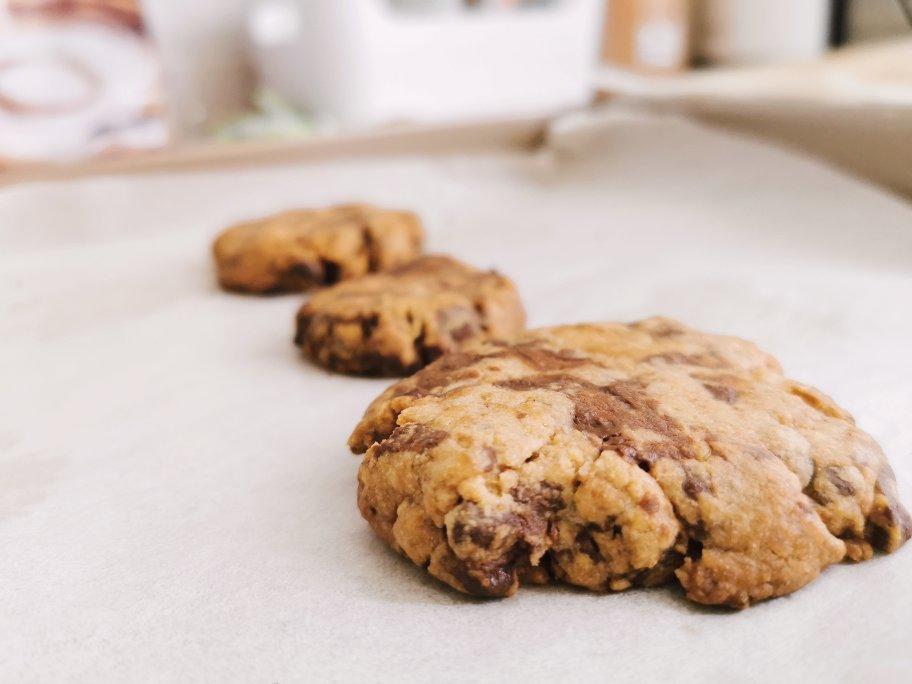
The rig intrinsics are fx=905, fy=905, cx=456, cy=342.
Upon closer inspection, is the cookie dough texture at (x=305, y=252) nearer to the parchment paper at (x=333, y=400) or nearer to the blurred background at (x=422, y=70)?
the parchment paper at (x=333, y=400)

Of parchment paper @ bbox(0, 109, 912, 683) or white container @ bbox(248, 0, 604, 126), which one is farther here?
white container @ bbox(248, 0, 604, 126)

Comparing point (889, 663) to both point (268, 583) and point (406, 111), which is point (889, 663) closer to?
point (268, 583)

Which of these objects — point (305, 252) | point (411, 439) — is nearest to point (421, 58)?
point (305, 252)

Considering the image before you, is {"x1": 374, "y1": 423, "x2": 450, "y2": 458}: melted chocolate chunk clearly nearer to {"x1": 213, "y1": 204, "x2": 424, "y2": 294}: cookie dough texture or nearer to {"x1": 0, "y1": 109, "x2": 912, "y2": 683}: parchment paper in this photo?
{"x1": 0, "y1": 109, "x2": 912, "y2": 683}: parchment paper

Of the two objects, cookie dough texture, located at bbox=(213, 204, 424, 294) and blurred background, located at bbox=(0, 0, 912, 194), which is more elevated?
blurred background, located at bbox=(0, 0, 912, 194)

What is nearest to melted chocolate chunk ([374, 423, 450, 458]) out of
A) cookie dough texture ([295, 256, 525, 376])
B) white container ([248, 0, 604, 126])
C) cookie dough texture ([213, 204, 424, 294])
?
cookie dough texture ([295, 256, 525, 376])

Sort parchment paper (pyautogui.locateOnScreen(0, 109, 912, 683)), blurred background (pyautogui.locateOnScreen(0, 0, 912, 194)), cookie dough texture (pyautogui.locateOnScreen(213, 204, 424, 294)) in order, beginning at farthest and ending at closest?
blurred background (pyautogui.locateOnScreen(0, 0, 912, 194)) → cookie dough texture (pyautogui.locateOnScreen(213, 204, 424, 294)) → parchment paper (pyautogui.locateOnScreen(0, 109, 912, 683))

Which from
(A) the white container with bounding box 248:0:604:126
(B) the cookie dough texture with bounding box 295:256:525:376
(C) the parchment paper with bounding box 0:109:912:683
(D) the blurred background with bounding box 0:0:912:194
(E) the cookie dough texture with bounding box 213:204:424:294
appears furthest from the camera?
(A) the white container with bounding box 248:0:604:126
